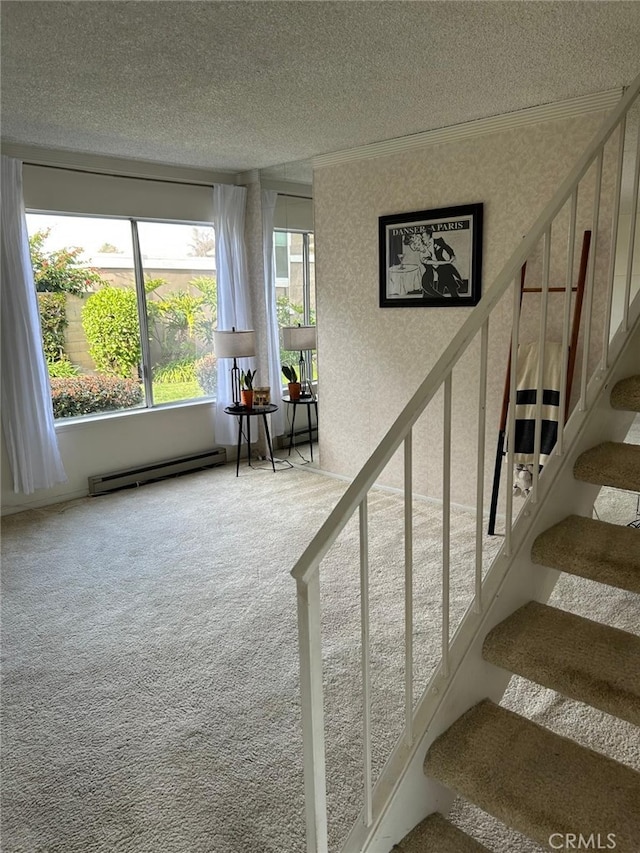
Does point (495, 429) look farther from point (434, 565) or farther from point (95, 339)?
point (95, 339)

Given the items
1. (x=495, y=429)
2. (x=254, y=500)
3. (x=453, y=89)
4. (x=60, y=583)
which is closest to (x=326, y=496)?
(x=254, y=500)

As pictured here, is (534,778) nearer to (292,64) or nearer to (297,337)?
(292,64)

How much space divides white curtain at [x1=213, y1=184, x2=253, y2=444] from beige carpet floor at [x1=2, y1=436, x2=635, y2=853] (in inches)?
53.4

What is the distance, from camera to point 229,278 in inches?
206

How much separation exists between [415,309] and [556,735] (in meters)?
3.11

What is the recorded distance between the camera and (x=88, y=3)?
6.95ft

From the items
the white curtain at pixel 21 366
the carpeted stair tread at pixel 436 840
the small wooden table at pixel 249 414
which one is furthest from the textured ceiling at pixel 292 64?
the carpeted stair tread at pixel 436 840

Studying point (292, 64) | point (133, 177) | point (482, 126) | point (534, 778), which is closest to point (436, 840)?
point (534, 778)

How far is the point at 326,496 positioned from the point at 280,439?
1.47 m

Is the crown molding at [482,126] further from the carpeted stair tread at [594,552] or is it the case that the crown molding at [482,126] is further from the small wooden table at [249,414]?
the carpeted stair tread at [594,552]

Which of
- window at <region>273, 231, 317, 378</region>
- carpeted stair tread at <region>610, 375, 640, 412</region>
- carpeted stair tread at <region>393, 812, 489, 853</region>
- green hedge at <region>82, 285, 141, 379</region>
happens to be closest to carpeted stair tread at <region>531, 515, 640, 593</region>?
carpeted stair tread at <region>610, 375, 640, 412</region>

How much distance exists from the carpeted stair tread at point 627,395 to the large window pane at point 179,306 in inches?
153

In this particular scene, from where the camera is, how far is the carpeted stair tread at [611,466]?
1.76m

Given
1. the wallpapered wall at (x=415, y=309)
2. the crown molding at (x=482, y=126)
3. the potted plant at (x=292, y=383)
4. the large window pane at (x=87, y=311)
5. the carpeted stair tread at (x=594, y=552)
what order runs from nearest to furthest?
1. the carpeted stair tread at (x=594, y=552)
2. the crown molding at (x=482, y=126)
3. the wallpapered wall at (x=415, y=309)
4. the large window pane at (x=87, y=311)
5. the potted plant at (x=292, y=383)
